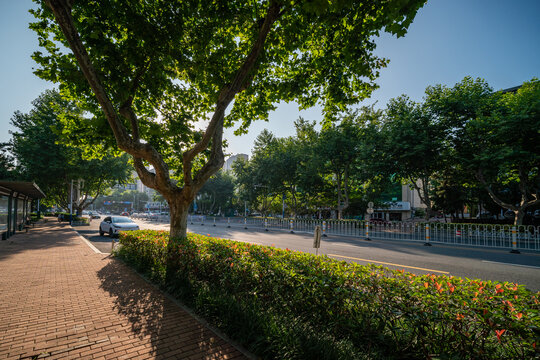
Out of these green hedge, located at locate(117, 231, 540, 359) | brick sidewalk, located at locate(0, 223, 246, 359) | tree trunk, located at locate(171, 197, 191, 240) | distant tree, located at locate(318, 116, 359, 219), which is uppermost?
distant tree, located at locate(318, 116, 359, 219)

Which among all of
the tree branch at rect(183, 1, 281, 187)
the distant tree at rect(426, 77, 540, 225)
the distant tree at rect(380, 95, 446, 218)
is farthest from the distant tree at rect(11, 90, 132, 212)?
the distant tree at rect(426, 77, 540, 225)

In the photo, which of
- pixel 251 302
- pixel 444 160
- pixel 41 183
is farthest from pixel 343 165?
pixel 41 183

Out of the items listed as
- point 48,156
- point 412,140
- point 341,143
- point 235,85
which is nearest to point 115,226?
point 48,156

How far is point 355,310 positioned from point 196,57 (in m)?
7.17

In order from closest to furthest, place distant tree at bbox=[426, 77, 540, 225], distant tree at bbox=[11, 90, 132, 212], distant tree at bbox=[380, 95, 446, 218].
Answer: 1. distant tree at bbox=[426, 77, 540, 225]
2. distant tree at bbox=[380, 95, 446, 218]
3. distant tree at bbox=[11, 90, 132, 212]

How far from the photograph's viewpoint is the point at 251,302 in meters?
3.91

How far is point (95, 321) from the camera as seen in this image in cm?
419

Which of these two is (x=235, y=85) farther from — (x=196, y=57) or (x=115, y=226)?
(x=115, y=226)

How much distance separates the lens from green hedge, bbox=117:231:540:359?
7.32 feet

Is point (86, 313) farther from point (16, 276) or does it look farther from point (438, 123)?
point (438, 123)

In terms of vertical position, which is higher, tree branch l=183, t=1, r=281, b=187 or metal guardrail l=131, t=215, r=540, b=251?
tree branch l=183, t=1, r=281, b=187

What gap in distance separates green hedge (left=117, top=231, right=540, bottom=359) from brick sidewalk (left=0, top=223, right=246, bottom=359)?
0.48 m

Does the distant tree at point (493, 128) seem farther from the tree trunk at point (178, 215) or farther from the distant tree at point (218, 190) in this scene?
the distant tree at point (218, 190)

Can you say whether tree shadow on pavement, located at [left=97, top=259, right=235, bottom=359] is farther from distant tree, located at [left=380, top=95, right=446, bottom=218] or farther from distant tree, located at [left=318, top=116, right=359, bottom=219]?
distant tree, located at [left=318, top=116, right=359, bottom=219]
